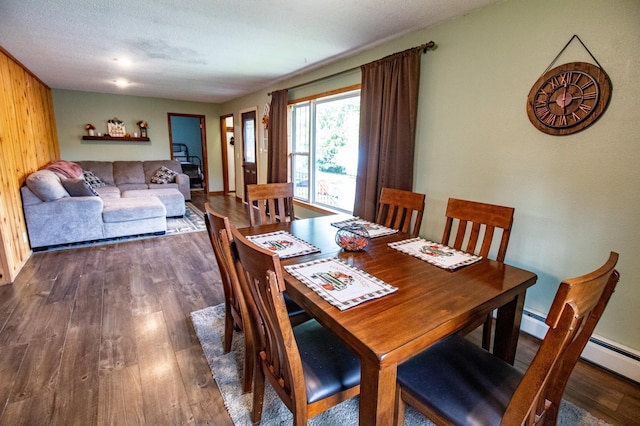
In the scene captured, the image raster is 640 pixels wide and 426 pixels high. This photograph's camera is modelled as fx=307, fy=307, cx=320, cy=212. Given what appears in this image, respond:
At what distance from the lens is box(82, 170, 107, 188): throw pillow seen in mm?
5523

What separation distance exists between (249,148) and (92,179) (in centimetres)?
290

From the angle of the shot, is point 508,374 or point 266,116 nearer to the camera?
point 508,374

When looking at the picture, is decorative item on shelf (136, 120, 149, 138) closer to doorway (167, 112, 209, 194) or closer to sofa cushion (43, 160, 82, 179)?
sofa cushion (43, 160, 82, 179)

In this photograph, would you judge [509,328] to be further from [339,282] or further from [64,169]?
[64,169]

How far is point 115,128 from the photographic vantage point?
6426 millimetres

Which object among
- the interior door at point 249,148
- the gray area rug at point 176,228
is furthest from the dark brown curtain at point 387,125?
the interior door at point 249,148

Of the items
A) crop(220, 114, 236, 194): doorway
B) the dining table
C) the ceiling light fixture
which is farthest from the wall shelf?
the dining table

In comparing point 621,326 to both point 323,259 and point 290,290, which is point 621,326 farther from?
point 290,290

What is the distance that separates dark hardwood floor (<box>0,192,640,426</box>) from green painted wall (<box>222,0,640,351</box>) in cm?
62

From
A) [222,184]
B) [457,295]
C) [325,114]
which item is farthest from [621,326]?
[222,184]

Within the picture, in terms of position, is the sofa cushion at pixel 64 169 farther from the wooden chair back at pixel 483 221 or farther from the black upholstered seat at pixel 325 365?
the wooden chair back at pixel 483 221

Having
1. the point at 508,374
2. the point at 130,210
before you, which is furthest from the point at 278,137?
the point at 508,374

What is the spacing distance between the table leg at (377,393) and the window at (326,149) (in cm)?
292

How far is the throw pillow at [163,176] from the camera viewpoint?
6.30 metres
